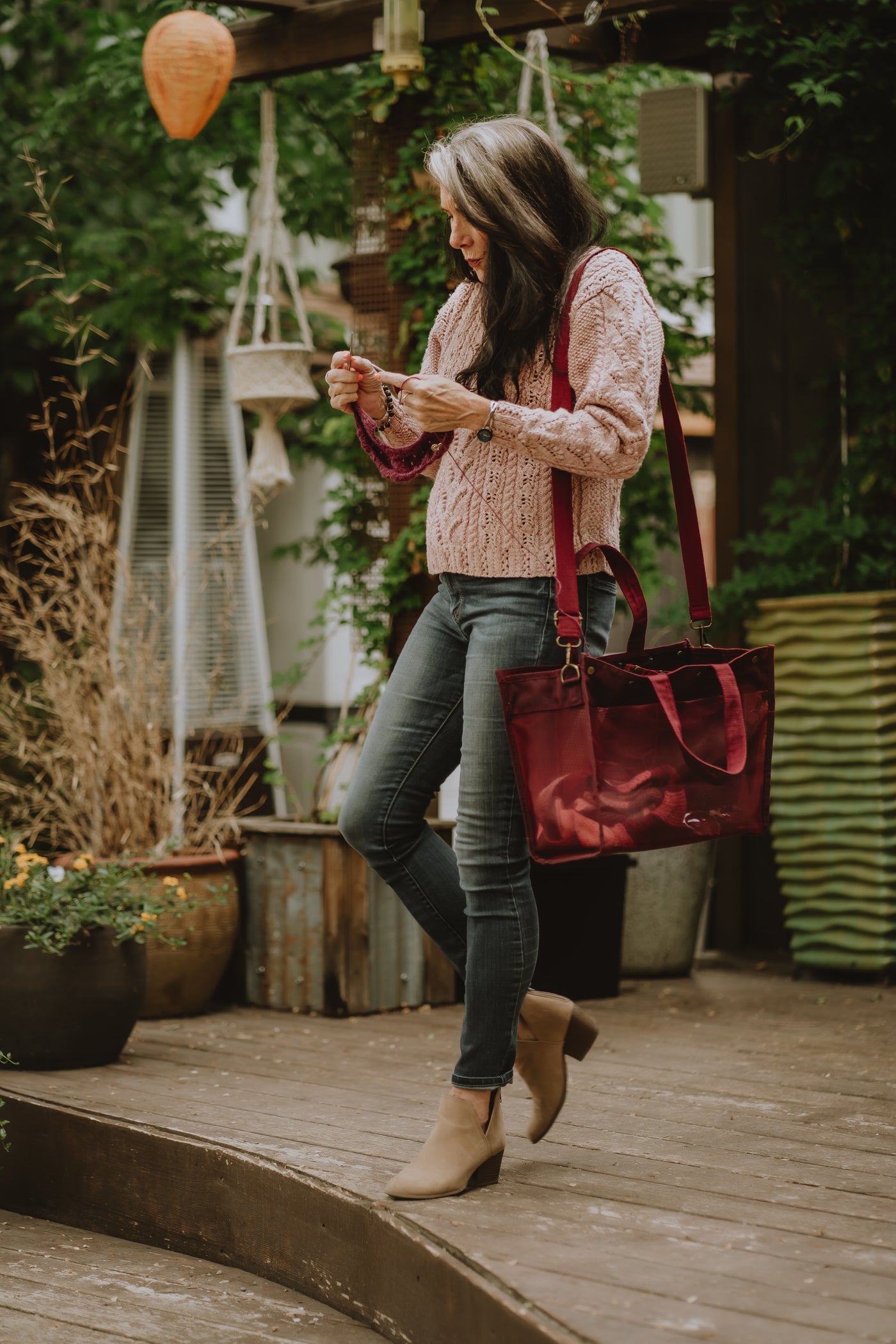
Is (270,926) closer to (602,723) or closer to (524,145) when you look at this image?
(602,723)

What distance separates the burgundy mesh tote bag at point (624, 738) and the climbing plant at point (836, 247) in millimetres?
2053

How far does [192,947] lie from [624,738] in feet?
6.82

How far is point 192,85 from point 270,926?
2.24 metres

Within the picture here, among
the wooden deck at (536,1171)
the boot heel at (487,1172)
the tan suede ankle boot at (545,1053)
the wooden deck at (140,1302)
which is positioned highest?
the tan suede ankle boot at (545,1053)

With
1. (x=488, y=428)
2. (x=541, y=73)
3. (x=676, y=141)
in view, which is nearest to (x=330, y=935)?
(x=488, y=428)

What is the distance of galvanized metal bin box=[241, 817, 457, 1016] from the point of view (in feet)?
13.3

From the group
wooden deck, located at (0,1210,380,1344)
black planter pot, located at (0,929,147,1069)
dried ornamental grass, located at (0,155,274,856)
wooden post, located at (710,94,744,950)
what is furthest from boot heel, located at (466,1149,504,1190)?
wooden post, located at (710,94,744,950)

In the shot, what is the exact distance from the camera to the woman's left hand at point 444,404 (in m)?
2.15

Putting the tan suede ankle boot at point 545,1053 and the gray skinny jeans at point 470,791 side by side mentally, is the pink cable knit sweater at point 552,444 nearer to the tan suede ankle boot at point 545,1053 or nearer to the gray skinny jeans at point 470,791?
the gray skinny jeans at point 470,791

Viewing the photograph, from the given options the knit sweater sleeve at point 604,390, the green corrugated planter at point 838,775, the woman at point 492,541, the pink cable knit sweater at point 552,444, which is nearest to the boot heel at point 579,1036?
the woman at point 492,541

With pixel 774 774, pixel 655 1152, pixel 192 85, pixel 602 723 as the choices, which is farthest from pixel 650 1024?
pixel 192 85

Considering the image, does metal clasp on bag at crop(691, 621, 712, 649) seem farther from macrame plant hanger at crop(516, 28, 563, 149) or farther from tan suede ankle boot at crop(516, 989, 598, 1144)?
macrame plant hanger at crop(516, 28, 563, 149)

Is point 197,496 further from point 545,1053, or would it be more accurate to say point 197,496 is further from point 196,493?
point 545,1053

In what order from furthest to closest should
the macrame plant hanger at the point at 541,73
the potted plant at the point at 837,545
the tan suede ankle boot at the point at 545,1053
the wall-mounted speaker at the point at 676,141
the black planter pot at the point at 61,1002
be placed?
1. the wall-mounted speaker at the point at 676,141
2. the macrame plant hanger at the point at 541,73
3. the potted plant at the point at 837,545
4. the black planter pot at the point at 61,1002
5. the tan suede ankle boot at the point at 545,1053
